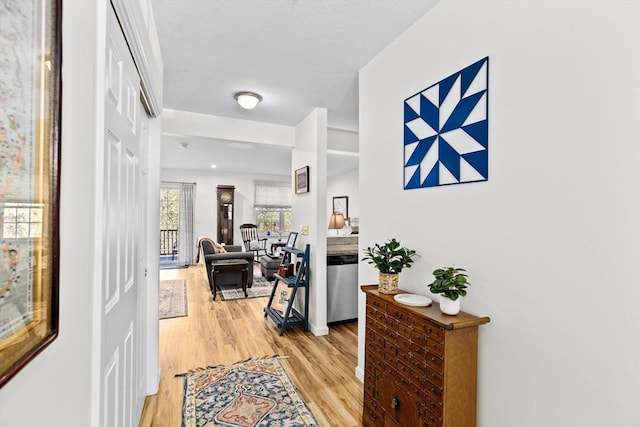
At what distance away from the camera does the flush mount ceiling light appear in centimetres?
303

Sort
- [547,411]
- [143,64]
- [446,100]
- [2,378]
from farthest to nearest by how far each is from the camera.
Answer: [446,100] → [143,64] → [547,411] → [2,378]

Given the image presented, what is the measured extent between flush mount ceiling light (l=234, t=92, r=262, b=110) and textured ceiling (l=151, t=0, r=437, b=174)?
77mm

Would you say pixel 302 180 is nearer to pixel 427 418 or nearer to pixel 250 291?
pixel 250 291

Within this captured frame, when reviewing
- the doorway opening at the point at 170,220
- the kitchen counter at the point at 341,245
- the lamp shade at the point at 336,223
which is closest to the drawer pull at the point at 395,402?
the kitchen counter at the point at 341,245

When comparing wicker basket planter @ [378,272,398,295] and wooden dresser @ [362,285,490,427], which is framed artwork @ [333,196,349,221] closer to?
wicker basket planter @ [378,272,398,295]

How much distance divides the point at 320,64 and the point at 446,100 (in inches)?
46.6

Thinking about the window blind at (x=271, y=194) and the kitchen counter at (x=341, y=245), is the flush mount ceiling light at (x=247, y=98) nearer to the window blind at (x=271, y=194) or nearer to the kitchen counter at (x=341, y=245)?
the kitchen counter at (x=341, y=245)

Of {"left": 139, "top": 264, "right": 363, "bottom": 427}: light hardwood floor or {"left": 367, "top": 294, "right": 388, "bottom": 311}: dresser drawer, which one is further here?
{"left": 139, "top": 264, "right": 363, "bottom": 427}: light hardwood floor

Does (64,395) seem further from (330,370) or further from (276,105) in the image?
(276,105)

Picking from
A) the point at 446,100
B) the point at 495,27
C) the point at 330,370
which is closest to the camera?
the point at 495,27

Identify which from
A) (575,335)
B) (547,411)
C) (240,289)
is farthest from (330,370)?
(240,289)

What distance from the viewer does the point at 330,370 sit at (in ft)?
8.69

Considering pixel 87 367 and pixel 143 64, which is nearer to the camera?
pixel 87 367

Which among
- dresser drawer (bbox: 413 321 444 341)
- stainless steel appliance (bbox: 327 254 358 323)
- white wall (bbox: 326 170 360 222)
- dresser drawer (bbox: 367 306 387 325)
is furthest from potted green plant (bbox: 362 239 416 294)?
white wall (bbox: 326 170 360 222)
